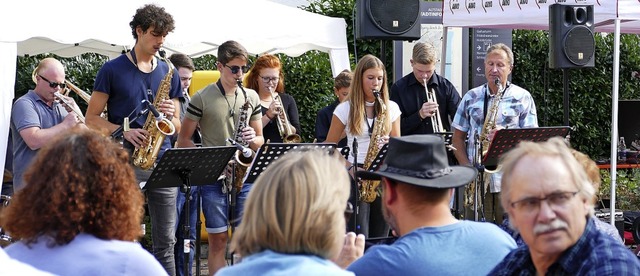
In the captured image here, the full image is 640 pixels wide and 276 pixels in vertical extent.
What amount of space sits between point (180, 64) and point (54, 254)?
585cm

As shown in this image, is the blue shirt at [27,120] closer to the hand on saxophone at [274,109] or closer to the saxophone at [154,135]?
the saxophone at [154,135]

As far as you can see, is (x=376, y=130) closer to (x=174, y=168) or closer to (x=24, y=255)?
(x=174, y=168)

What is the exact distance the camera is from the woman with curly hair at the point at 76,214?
285cm

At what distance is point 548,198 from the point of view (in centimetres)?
278

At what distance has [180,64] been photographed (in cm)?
861

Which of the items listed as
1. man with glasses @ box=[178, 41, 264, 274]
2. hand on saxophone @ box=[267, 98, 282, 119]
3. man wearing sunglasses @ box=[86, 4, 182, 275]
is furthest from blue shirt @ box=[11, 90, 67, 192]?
hand on saxophone @ box=[267, 98, 282, 119]

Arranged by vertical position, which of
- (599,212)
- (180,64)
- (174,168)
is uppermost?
(180,64)

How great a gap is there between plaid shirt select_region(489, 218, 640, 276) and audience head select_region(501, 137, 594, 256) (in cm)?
2

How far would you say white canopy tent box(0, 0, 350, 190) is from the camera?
7910mm

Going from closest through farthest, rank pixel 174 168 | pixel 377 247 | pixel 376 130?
pixel 377 247 < pixel 174 168 < pixel 376 130

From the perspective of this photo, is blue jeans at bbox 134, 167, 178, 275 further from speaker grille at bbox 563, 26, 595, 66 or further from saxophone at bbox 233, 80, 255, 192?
speaker grille at bbox 563, 26, 595, 66

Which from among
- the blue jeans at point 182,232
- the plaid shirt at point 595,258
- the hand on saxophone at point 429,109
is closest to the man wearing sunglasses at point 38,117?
the blue jeans at point 182,232

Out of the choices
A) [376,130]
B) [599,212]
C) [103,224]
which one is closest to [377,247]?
[103,224]

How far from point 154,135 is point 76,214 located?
365 cm
